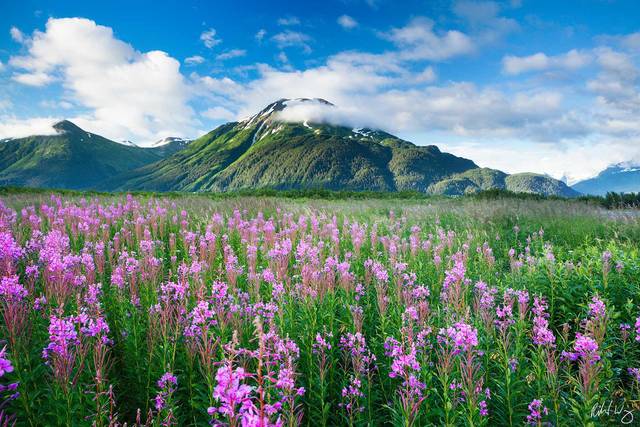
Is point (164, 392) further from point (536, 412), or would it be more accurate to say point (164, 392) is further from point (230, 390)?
point (536, 412)

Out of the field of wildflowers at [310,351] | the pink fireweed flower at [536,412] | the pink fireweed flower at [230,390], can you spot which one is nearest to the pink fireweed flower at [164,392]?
the field of wildflowers at [310,351]

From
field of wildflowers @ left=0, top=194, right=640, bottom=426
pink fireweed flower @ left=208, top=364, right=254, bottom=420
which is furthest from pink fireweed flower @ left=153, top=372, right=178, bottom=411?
pink fireweed flower @ left=208, top=364, right=254, bottom=420

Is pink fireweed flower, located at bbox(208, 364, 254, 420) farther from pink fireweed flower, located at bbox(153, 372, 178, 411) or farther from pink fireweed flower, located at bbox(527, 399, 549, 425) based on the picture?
pink fireweed flower, located at bbox(527, 399, 549, 425)

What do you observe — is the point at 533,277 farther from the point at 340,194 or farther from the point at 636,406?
the point at 340,194

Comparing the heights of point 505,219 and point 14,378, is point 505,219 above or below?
above

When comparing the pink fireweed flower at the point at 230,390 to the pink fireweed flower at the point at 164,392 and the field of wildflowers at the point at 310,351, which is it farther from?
the pink fireweed flower at the point at 164,392

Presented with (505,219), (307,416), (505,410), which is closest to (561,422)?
(505,410)

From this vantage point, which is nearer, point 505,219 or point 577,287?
point 577,287

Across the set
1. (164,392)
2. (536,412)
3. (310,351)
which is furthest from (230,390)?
(536,412)

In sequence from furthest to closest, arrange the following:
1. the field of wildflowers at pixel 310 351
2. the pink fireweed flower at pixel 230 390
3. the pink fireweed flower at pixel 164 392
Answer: the pink fireweed flower at pixel 164 392 < the field of wildflowers at pixel 310 351 < the pink fireweed flower at pixel 230 390

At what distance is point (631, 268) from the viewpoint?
16.9ft

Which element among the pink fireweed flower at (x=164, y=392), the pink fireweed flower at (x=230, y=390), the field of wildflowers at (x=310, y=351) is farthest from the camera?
the pink fireweed flower at (x=164, y=392)

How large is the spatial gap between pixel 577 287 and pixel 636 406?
2130 mm

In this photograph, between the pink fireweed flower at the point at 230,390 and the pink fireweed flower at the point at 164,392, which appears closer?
the pink fireweed flower at the point at 230,390
